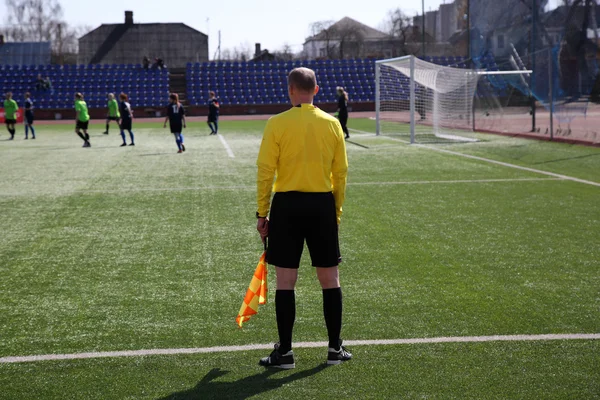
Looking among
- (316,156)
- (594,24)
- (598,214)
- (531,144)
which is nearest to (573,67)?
(594,24)

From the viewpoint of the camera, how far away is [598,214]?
10500 mm

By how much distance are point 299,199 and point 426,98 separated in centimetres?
2771

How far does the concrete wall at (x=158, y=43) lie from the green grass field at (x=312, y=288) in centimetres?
7678

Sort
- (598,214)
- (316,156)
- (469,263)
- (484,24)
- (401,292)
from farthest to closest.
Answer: (484,24)
(598,214)
(469,263)
(401,292)
(316,156)

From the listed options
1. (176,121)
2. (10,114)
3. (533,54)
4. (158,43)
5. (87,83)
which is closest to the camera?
(176,121)

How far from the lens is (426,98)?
31656 mm

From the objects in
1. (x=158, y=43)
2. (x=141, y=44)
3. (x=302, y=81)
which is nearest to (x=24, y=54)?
(x=141, y=44)

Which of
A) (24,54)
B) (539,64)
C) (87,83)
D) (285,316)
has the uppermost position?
(24,54)

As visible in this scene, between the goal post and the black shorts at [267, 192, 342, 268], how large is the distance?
20354mm

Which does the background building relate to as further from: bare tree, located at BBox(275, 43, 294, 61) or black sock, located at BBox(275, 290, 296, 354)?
black sock, located at BBox(275, 290, 296, 354)

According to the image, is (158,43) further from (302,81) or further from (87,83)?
(302,81)

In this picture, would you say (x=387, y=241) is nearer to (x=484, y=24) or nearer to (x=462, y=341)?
(x=462, y=341)

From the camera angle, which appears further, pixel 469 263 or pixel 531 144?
pixel 531 144

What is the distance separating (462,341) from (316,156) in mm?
1707
